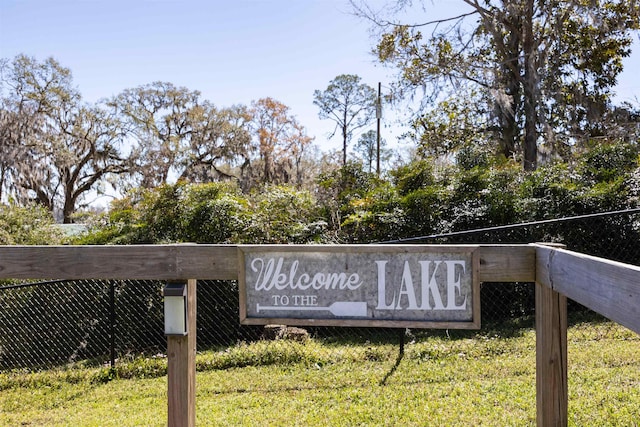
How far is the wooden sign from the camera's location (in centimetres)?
203

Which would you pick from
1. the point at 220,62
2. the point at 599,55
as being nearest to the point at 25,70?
the point at 220,62

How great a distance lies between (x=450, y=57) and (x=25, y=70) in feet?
70.1

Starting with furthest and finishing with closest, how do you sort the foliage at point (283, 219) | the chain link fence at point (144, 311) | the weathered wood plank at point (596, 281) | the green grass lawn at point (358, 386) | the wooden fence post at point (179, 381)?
the foliage at point (283, 219), the chain link fence at point (144, 311), the green grass lawn at point (358, 386), the wooden fence post at point (179, 381), the weathered wood plank at point (596, 281)

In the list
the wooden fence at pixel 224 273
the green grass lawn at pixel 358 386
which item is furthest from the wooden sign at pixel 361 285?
the green grass lawn at pixel 358 386

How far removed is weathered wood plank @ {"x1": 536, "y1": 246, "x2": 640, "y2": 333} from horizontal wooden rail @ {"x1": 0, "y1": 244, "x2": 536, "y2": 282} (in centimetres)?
14

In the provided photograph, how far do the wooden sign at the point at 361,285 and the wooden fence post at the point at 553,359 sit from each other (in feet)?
0.86

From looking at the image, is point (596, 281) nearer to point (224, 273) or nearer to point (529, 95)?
point (224, 273)

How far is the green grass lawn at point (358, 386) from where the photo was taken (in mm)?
3523

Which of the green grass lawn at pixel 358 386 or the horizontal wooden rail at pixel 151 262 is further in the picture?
the green grass lawn at pixel 358 386

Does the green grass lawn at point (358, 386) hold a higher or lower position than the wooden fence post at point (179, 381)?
lower

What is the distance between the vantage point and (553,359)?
77.6 inches

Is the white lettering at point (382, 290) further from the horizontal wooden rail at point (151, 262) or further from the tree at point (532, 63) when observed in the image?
the tree at point (532, 63)

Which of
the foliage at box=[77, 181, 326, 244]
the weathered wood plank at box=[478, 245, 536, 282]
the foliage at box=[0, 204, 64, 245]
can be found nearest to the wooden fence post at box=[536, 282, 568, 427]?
the weathered wood plank at box=[478, 245, 536, 282]

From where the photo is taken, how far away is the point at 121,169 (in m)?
26.9
